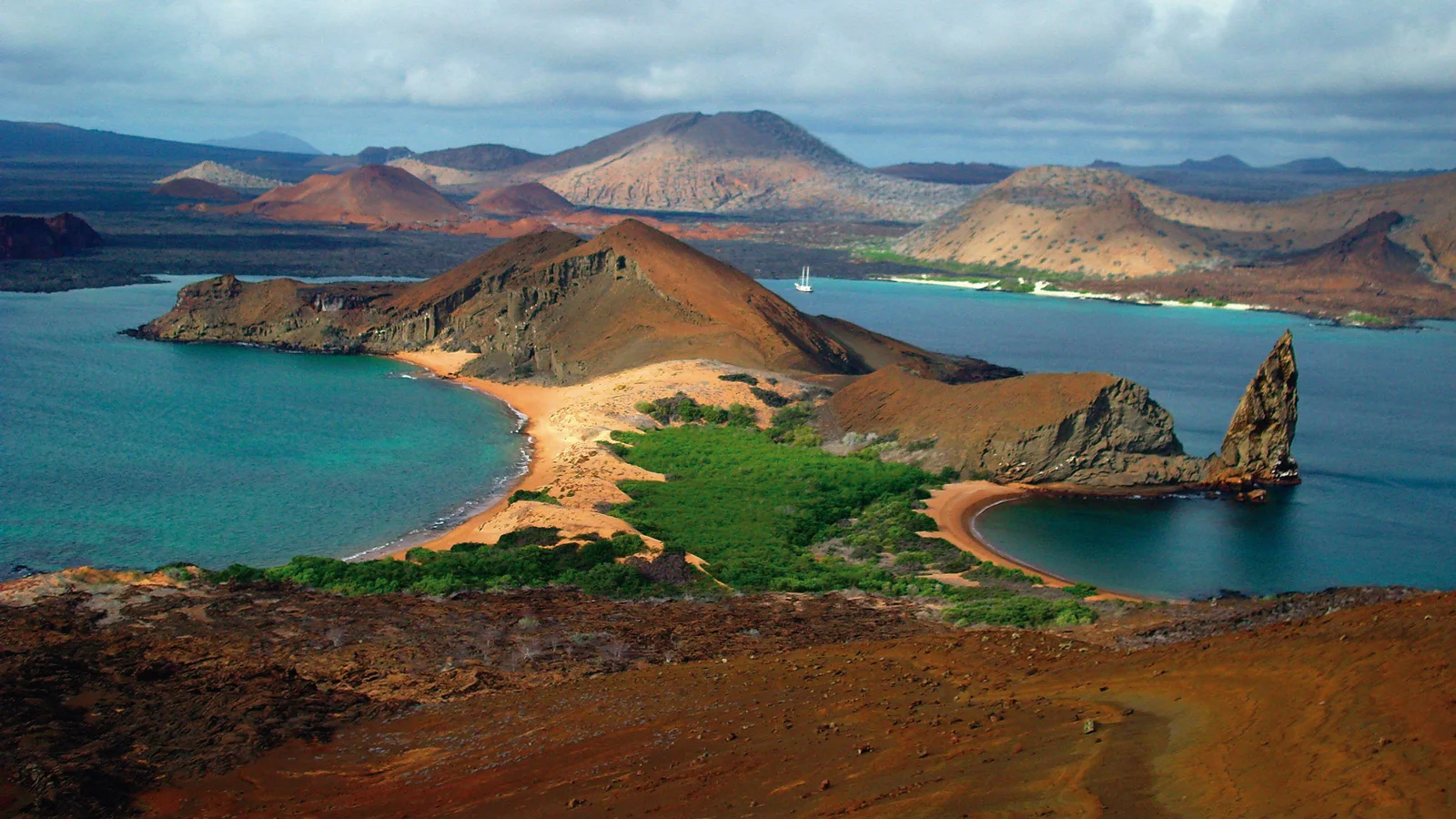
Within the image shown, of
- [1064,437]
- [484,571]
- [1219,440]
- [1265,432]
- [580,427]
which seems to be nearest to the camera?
[484,571]

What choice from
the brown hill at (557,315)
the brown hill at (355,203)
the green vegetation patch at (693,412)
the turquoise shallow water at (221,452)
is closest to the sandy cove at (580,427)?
the green vegetation patch at (693,412)

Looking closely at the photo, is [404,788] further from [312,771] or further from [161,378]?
[161,378]

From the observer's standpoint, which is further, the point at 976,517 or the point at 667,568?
the point at 976,517

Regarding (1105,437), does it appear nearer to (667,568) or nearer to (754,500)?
(754,500)

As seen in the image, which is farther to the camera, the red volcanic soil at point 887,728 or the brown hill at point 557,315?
the brown hill at point 557,315

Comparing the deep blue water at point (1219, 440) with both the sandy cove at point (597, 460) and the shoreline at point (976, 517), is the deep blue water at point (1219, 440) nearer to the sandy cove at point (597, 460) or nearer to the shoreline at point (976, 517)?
the shoreline at point (976, 517)

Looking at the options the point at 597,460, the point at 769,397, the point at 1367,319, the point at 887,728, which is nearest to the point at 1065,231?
the point at 1367,319

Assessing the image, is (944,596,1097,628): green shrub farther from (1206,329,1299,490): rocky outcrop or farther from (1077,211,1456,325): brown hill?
(1077,211,1456,325): brown hill
